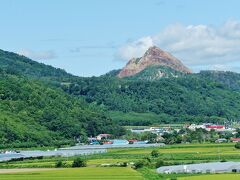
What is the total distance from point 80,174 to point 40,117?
83448 mm

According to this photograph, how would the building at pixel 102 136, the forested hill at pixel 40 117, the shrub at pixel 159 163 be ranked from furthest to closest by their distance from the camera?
the building at pixel 102 136 < the forested hill at pixel 40 117 < the shrub at pixel 159 163

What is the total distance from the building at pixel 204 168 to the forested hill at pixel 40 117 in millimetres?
56784

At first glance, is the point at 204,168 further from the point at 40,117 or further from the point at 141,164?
the point at 40,117

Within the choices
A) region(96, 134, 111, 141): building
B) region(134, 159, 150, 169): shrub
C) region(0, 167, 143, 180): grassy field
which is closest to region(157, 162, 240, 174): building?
region(134, 159, 150, 169): shrub

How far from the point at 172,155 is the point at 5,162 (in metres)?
21.5

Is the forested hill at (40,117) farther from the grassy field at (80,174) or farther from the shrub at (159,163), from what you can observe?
the grassy field at (80,174)

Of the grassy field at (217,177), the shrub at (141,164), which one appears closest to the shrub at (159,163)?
the shrub at (141,164)

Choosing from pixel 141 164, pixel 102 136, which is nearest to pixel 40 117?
pixel 102 136

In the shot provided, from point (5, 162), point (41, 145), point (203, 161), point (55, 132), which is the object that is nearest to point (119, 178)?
point (203, 161)

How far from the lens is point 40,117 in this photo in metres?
151

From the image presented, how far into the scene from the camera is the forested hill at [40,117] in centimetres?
13500

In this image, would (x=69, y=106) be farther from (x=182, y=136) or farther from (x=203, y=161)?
Answer: (x=203, y=161)

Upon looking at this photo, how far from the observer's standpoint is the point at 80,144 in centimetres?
14350

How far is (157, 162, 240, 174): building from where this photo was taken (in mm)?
73431
